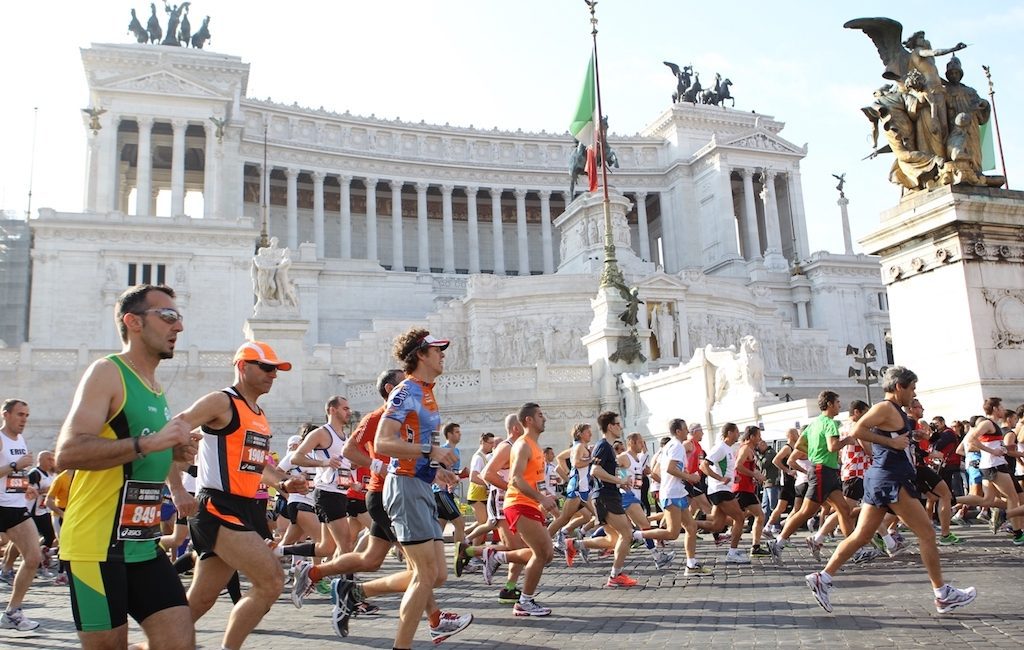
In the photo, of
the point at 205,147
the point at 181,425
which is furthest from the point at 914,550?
the point at 205,147

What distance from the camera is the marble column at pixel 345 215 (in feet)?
222

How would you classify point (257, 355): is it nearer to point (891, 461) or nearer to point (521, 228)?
point (891, 461)

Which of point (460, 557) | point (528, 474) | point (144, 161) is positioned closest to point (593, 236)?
point (144, 161)

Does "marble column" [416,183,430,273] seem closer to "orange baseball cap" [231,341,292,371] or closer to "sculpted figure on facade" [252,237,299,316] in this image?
"sculpted figure on facade" [252,237,299,316]

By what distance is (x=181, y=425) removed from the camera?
365 cm

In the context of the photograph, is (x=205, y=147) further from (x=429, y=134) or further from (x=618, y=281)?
(x=618, y=281)

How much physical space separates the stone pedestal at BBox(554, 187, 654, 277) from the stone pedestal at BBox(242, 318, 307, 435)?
22374 millimetres

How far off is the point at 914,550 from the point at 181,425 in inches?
405

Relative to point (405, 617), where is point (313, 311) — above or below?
above

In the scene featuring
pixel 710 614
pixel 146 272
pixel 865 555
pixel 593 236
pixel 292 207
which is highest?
pixel 292 207

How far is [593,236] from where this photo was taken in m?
49.7

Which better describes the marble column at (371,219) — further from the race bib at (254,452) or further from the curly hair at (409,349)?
the race bib at (254,452)

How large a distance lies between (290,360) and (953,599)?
2313 centimetres

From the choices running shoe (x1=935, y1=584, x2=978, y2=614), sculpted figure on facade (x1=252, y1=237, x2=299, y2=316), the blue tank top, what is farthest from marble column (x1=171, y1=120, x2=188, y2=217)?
running shoe (x1=935, y1=584, x2=978, y2=614)
